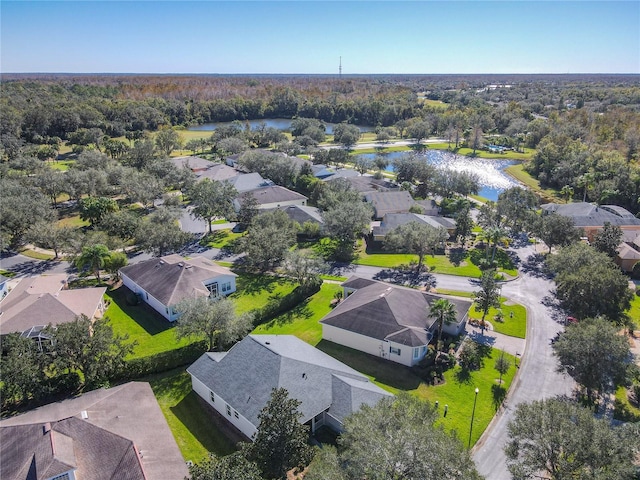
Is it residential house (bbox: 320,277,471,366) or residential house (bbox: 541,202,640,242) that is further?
residential house (bbox: 541,202,640,242)

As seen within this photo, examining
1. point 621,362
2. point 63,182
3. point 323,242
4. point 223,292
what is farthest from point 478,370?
point 63,182

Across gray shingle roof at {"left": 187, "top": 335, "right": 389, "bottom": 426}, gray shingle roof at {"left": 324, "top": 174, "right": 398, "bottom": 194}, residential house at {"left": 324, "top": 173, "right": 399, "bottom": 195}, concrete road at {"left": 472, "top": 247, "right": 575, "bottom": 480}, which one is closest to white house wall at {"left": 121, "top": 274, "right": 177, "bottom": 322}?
gray shingle roof at {"left": 187, "top": 335, "right": 389, "bottom": 426}

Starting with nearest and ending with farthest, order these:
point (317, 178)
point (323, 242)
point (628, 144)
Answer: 1. point (323, 242)
2. point (317, 178)
3. point (628, 144)

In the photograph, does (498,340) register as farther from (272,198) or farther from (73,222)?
(73,222)

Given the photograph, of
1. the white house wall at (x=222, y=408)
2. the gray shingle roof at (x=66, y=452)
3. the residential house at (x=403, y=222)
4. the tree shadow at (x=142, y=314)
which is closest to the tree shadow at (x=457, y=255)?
the residential house at (x=403, y=222)

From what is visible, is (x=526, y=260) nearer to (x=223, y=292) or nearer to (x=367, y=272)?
(x=367, y=272)

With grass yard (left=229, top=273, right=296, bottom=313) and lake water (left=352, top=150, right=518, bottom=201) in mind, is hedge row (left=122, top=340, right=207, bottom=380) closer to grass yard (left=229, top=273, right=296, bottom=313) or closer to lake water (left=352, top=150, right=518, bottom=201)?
grass yard (left=229, top=273, right=296, bottom=313)
